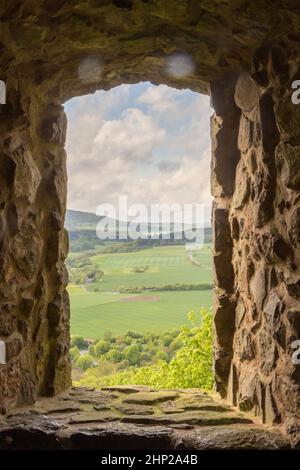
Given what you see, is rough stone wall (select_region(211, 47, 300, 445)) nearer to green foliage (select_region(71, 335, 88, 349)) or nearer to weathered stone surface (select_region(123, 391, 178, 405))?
weathered stone surface (select_region(123, 391, 178, 405))

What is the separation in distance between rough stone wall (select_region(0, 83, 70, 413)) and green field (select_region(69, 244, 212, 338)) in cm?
54

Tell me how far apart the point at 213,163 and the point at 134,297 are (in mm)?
2848

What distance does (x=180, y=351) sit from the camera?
8203mm

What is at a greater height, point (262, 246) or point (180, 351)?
point (262, 246)

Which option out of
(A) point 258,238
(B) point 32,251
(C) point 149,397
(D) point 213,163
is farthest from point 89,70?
(C) point 149,397

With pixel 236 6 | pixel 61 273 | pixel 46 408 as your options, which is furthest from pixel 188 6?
pixel 46 408

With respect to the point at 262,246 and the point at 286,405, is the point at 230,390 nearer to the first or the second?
the point at 286,405

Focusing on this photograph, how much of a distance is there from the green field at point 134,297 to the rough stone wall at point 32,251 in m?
0.54

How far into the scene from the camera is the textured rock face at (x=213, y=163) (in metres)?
2.27

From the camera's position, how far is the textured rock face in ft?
7.46

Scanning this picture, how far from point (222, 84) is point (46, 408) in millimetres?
2112

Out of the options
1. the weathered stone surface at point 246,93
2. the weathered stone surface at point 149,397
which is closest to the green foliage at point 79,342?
the weathered stone surface at point 149,397

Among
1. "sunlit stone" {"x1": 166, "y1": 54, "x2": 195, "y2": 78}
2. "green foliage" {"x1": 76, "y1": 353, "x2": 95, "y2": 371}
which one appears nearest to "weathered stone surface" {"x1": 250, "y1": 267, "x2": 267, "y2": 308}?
"sunlit stone" {"x1": 166, "y1": 54, "x2": 195, "y2": 78}

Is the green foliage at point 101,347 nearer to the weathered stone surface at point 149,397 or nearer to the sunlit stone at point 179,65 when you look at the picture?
the weathered stone surface at point 149,397
